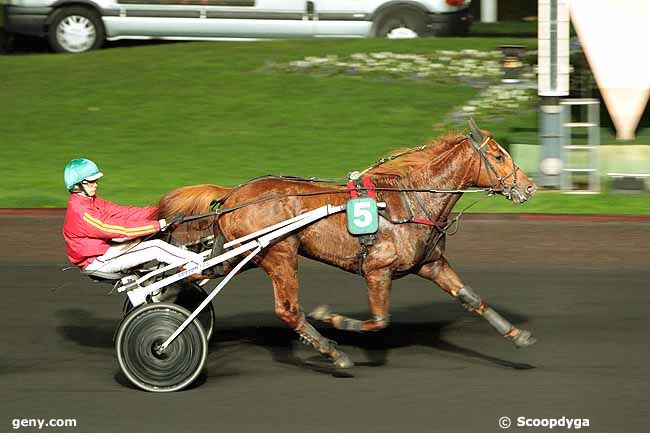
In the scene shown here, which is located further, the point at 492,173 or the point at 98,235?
the point at 492,173

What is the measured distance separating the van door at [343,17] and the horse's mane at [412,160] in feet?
35.3

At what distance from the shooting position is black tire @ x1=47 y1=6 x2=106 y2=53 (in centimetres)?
1852

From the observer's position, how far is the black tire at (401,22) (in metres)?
18.6

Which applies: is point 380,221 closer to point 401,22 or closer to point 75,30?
point 401,22

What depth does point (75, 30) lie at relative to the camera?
62.1ft

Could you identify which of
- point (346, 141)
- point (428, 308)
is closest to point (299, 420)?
point (428, 308)

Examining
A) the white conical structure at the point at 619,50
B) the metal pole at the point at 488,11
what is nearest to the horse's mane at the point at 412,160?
the white conical structure at the point at 619,50

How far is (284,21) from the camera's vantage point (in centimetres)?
1839

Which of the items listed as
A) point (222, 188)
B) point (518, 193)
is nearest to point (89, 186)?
point (222, 188)

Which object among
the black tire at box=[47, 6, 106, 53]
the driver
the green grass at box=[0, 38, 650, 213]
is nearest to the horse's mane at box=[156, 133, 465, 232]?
the driver

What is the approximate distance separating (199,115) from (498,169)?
32.0 ft

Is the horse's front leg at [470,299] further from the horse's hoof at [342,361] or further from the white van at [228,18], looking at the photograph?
the white van at [228,18]

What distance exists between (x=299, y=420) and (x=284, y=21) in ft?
41.7

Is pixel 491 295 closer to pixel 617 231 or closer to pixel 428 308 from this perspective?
pixel 428 308
